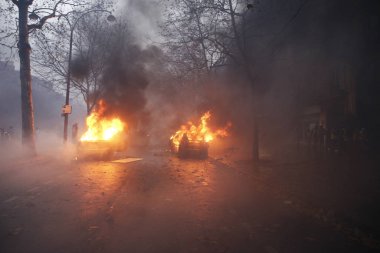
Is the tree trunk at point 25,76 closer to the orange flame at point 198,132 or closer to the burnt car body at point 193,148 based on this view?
the burnt car body at point 193,148

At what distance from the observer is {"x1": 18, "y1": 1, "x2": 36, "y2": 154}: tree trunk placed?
19.5 meters

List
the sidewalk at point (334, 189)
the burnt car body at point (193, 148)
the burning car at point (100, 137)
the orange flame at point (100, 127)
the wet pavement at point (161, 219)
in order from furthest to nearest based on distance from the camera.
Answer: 1. the orange flame at point (100, 127)
2. the burnt car body at point (193, 148)
3. the burning car at point (100, 137)
4. the sidewalk at point (334, 189)
5. the wet pavement at point (161, 219)

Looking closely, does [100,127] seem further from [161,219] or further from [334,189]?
[161,219]

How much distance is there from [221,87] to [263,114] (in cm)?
455

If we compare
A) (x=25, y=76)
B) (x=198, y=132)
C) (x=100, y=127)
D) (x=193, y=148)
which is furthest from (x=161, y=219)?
(x=198, y=132)

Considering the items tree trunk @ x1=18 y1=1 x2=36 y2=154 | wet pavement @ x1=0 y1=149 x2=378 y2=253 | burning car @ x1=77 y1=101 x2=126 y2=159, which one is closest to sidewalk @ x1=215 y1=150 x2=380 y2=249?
wet pavement @ x1=0 y1=149 x2=378 y2=253

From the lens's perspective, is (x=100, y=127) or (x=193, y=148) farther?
(x=100, y=127)

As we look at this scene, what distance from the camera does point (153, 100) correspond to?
1869 inches

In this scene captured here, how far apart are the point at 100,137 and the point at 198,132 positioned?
719 centimetres

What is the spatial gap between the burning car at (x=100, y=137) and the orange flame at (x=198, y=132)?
3.79 m

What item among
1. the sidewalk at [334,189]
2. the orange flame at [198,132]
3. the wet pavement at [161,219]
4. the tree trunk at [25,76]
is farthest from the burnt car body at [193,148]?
the wet pavement at [161,219]

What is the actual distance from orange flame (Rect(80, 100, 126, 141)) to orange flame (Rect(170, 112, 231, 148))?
13.2 ft

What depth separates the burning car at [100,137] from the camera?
19.9 m

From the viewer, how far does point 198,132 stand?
89.0 ft
